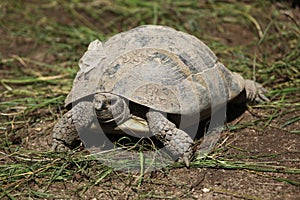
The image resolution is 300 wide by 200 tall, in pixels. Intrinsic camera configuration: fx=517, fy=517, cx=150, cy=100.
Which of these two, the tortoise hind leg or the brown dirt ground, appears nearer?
the brown dirt ground

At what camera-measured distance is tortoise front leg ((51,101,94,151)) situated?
10.2 ft

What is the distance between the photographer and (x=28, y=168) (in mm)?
2961

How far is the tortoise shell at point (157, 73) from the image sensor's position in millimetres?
2990

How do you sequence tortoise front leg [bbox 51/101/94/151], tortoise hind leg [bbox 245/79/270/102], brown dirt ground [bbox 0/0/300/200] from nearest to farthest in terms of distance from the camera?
1. brown dirt ground [bbox 0/0/300/200]
2. tortoise front leg [bbox 51/101/94/151]
3. tortoise hind leg [bbox 245/79/270/102]

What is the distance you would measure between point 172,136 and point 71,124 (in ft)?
2.12

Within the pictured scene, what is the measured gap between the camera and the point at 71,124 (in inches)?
124

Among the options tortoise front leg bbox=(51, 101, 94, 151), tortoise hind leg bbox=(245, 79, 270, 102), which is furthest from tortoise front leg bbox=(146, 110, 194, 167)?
tortoise hind leg bbox=(245, 79, 270, 102)

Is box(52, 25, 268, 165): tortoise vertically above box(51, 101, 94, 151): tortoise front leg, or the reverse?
box(52, 25, 268, 165): tortoise

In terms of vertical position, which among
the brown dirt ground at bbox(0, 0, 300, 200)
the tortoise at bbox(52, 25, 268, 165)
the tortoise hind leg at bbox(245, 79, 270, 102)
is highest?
the tortoise at bbox(52, 25, 268, 165)

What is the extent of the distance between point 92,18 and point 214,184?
3155 mm

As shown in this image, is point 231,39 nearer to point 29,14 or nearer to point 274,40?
point 274,40

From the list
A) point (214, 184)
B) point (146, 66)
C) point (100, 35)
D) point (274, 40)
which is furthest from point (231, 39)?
point (214, 184)

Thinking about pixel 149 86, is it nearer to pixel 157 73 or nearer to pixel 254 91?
pixel 157 73

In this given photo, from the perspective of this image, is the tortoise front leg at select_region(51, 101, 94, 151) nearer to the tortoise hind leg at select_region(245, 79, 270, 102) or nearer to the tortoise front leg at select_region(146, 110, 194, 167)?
the tortoise front leg at select_region(146, 110, 194, 167)
